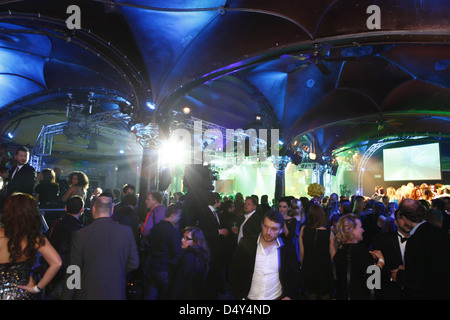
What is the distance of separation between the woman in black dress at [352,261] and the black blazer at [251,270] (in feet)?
2.29

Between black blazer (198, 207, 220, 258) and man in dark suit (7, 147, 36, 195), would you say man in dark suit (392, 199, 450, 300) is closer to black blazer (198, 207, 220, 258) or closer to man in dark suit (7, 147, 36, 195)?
black blazer (198, 207, 220, 258)

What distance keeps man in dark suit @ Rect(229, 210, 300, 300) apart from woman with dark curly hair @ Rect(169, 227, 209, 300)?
1.23 ft

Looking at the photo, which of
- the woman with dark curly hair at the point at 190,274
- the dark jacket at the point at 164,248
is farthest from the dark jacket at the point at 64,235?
the woman with dark curly hair at the point at 190,274

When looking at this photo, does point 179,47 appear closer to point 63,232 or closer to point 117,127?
point 63,232

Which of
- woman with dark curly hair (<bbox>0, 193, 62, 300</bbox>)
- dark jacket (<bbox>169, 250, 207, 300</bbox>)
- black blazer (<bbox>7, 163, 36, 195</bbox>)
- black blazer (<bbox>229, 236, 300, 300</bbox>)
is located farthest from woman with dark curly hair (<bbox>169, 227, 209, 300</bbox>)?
black blazer (<bbox>7, 163, 36, 195</bbox>)

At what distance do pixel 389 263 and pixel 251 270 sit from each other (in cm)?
153

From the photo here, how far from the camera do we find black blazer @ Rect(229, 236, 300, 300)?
2.69 metres

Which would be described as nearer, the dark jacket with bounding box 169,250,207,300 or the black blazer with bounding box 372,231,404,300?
the dark jacket with bounding box 169,250,207,300

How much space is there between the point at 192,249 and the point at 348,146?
669 inches

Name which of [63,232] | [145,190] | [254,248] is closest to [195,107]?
[145,190]

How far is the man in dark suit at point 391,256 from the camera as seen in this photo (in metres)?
2.99

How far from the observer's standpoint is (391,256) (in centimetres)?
309

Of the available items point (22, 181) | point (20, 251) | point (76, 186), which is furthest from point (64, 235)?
point (22, 181)

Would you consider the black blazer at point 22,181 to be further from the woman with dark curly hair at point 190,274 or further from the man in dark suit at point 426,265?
the man in dark suit at point 426,265
